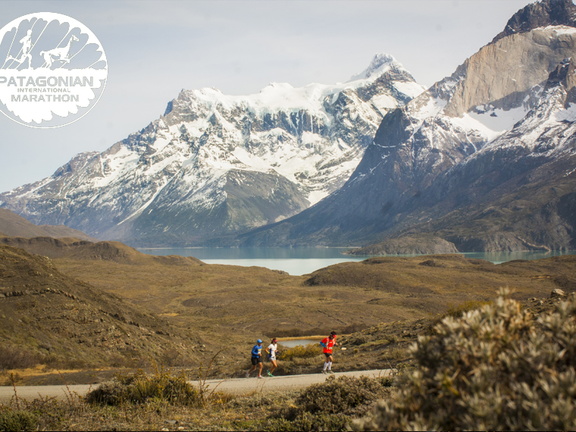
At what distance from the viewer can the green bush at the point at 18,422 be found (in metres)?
12.8

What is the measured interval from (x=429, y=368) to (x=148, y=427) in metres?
6.91

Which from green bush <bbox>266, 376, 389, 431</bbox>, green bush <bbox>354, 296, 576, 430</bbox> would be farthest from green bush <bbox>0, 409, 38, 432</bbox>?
green bush <bbox>354, 296, 576, 430</bbox>

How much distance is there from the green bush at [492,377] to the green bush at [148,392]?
29.3 ft

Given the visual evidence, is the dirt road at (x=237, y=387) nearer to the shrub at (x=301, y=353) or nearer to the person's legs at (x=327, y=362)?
the person's legs at (x=327, y=362)

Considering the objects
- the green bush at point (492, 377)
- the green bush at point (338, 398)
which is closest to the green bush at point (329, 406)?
the green bush at point (338, 398)

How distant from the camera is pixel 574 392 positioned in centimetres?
700

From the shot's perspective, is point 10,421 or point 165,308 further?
point 165,308

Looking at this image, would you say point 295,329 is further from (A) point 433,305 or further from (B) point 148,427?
(B) point 148,427

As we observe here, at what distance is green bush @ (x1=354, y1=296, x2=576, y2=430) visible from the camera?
7105mm

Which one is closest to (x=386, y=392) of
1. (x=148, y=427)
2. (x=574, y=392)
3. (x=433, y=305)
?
(x=148, y=427)

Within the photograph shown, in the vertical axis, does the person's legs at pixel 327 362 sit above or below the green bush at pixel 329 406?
below

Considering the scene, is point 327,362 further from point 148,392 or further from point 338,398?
point 148,392

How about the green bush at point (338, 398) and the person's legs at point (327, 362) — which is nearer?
the green bush at point (338, 398)

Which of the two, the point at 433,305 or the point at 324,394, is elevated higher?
the point at 324,394
